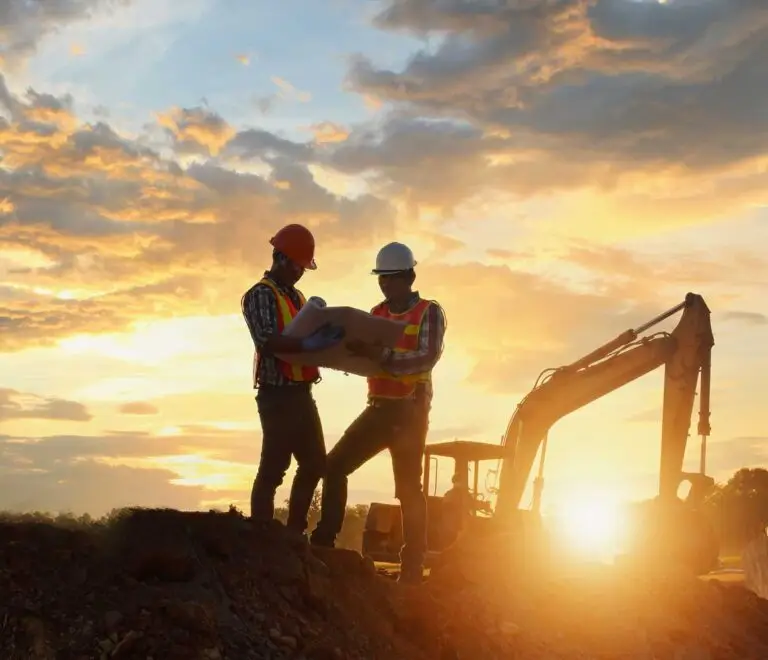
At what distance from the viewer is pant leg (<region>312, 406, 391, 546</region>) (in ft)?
26.6

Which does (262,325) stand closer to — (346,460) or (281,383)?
(281,383)

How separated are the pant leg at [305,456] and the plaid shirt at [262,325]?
0.24m

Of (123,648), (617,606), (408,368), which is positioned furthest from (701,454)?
(123,648)

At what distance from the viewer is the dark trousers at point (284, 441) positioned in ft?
24.6

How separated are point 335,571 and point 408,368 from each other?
1539 mm

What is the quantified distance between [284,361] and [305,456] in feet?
2.47

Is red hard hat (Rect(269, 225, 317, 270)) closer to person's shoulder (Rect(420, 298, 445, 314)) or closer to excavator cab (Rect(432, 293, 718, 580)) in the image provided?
person's shoulder (Rect(420, 298, 445, 314))

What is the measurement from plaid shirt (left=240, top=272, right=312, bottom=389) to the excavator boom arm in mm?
13283

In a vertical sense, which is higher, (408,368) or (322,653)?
(408,368)

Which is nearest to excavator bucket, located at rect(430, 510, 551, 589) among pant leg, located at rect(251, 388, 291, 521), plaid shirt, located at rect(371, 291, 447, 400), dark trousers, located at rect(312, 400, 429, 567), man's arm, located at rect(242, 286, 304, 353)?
dark trousers, located at rect(312, 400, 429, 567)

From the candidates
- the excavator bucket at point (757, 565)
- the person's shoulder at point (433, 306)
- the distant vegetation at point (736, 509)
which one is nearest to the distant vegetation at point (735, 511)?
the distant vegetation at point (736, 509)

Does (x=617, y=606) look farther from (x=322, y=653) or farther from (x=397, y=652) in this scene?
(x=322, y=653)

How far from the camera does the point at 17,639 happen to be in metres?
5.23

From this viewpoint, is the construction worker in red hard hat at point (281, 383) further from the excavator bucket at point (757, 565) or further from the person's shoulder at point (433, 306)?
the excavator bucket at point (757, 565)
